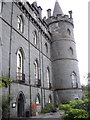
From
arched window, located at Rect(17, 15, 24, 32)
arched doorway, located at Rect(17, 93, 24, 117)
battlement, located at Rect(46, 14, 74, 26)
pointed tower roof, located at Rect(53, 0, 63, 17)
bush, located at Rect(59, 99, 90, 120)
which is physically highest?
pointed tower roof, located at Rect(53, 0, 63, 17)

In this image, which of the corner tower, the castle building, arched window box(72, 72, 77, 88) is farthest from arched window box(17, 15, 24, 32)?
arched window box(72, 72, 77, 88)

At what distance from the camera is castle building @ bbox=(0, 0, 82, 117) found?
12742 mm

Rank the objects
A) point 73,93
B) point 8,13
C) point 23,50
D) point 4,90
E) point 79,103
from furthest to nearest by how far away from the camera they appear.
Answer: point 73,93, point 23,50, point 8,13, point 4,90, point 79,103

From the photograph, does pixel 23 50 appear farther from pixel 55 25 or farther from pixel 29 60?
pixel 55 25

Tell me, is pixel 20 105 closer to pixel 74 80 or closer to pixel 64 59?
pixel 74 80

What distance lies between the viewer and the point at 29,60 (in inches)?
637

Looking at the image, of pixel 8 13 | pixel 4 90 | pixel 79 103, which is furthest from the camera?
pixel 8 13

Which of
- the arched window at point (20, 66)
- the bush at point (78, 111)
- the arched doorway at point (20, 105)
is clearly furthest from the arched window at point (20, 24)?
the bush at point (78, 111)

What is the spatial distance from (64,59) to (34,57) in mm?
7787

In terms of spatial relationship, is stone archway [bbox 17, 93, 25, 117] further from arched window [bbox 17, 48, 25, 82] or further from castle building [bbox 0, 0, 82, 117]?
arched window [bbox 17, 48, 25, 82]

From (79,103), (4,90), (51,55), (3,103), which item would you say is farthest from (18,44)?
(51,55)

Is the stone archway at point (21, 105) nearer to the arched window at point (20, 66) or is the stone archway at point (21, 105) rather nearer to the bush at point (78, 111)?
the arched window at point (20, 66)

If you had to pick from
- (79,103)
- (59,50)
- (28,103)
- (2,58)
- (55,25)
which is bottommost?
(28,103)

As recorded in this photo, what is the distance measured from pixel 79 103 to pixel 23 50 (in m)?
9.30
